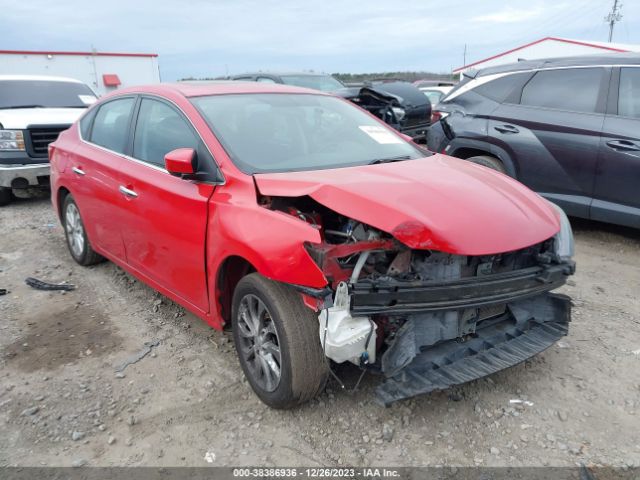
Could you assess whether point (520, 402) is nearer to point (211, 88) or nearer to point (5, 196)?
point (211, 88)

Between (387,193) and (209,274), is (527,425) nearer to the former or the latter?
(387,193)

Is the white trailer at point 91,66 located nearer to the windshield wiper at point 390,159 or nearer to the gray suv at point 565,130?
the gray suv at point 565,130

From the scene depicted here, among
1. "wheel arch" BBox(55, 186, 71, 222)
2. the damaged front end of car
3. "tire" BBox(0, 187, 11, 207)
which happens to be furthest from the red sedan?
"tire" BBox(0, 187, 11, 207)

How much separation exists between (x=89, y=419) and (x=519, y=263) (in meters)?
2.51

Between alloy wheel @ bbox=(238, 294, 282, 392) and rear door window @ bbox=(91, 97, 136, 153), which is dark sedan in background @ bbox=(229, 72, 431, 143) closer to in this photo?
rear door window @ bbox=(91, 97, 136, 153)

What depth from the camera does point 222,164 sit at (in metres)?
2.95

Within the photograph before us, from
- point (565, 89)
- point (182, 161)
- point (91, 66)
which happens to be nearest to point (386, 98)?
point (565, 89)

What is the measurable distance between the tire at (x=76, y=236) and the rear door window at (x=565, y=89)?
15.8 feet

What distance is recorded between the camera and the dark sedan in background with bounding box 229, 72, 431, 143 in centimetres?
888

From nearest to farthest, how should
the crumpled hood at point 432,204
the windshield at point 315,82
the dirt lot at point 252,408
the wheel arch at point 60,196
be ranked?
the crumpled hood at point 432,204 → the dirt lot at point 252,408 → the wheel arch at point 60,196 → the windshield at point 315,82

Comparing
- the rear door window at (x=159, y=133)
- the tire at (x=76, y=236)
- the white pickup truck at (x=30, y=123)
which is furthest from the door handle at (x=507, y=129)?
the white pickup truck at (x=30, y=123)

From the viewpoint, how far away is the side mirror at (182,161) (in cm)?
289

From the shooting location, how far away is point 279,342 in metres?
2.56

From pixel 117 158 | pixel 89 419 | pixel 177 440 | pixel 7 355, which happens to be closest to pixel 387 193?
pixel 177 440
